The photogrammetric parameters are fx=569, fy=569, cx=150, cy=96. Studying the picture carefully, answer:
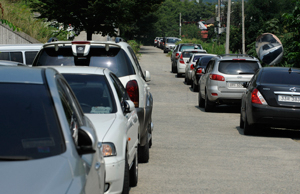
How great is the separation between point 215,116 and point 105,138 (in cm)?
1100

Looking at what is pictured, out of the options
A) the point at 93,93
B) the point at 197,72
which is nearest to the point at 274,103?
the point at 93,93

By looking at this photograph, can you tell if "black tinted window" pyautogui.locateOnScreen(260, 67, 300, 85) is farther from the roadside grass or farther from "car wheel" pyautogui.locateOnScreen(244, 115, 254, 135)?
the roadside grass

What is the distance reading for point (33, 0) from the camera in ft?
84.7

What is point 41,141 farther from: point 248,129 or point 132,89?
point 248,129

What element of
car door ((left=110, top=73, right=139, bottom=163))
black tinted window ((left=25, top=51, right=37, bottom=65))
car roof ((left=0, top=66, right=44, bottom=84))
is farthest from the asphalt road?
black tinted window ((left=25, top=51, right=37, bottom=65))

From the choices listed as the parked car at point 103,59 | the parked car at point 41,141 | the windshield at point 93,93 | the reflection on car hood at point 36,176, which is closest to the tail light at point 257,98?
the parked car at point 103,59

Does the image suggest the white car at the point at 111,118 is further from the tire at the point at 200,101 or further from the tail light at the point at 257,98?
the tire at the point at 200,101

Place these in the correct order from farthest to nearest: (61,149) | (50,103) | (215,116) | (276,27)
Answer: (276,27) → (215,116) → (50,103) → (61,149)

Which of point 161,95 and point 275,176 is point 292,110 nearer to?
point 275,176

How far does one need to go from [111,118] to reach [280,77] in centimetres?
723

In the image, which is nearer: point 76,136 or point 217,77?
point 76,136

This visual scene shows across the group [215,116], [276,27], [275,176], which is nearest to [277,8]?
[276,27]

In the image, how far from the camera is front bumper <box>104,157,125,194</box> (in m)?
5.66

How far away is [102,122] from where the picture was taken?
608 centimetres
